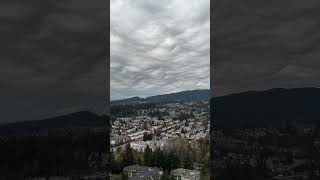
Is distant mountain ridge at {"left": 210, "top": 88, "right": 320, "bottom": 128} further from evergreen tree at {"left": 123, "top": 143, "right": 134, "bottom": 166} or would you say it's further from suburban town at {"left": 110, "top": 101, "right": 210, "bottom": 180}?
evergreen tree at {"left": 123, "top": 143, "right": 134, "bottom": 166}

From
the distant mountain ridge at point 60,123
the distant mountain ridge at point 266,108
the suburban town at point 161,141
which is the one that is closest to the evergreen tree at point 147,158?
the suburban town at point 161,141

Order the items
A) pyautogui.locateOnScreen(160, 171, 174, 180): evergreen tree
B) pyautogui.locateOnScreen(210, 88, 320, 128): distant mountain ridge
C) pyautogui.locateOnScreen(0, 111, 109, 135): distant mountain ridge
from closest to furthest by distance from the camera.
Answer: pyautogui.locateOnScreen(0, 111, 109, 135): distant mountain ridge < pyautogui.locateOnScreen(210, 88, 320, 128): distant mountain ridge < pyautogui.locateOnScreen(160, 171, 174, 180): evergreen tree

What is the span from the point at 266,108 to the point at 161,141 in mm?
11563

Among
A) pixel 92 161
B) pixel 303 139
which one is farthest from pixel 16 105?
pixel 303 139

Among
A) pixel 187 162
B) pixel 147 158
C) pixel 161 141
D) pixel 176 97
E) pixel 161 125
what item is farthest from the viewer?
pixel 176 97

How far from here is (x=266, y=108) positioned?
7.19 meters

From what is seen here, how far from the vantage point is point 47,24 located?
6492 millimetres

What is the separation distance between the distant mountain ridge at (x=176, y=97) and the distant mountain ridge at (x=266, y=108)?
11114mm

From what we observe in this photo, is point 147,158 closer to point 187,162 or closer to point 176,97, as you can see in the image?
point 187,162

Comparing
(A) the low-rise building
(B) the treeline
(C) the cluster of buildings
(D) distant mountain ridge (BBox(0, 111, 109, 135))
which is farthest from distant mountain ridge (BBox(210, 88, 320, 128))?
(C) the cluster of buildings

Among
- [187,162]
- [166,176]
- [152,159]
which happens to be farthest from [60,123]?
[187,162]

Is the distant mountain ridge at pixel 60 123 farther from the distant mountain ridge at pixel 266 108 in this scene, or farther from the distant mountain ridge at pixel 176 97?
the distant mountain ridge at pixel 176 97

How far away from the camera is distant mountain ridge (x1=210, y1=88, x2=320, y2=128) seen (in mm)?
6934

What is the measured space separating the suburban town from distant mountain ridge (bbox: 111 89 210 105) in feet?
0.85
